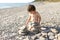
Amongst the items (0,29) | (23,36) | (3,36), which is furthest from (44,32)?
(0,29)

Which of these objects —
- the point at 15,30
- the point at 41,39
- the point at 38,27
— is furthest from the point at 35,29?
the point at 15,30

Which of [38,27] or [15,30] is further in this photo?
[15,30]

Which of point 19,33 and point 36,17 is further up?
point 36,17

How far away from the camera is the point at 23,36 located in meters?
12.9

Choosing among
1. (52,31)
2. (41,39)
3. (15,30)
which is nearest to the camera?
(41,39)

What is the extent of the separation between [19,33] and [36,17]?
126 cm

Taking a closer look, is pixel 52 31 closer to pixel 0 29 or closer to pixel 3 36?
pixel 3 36

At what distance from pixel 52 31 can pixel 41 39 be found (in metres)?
1.03

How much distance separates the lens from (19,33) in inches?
523

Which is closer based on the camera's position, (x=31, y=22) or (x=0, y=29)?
(x=31, y=22)

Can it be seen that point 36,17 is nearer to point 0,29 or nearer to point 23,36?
point 23,36

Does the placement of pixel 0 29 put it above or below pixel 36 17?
below

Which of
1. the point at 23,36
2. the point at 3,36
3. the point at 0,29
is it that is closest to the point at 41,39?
the point at 23,36

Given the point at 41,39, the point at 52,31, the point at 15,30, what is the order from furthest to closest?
the point at 15,30 < the point at 52,31 < the point at 41,39
